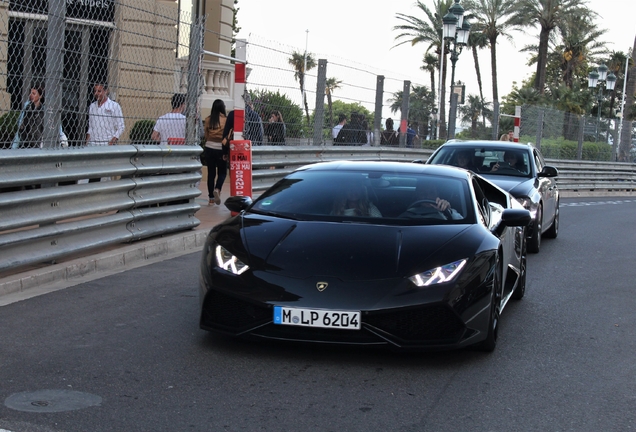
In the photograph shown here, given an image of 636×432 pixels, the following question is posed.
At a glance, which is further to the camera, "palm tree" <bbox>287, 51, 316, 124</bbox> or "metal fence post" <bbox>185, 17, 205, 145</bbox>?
"palm tree" <bbox>287, 51, 316, 124</bbox>

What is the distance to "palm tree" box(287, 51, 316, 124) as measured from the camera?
13.9 meters

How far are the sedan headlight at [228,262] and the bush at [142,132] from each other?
4693mm

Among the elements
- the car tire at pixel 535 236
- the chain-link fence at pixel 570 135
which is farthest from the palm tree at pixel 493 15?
the car tire at pixel 535 236

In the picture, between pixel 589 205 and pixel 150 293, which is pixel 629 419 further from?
pixel 589 205

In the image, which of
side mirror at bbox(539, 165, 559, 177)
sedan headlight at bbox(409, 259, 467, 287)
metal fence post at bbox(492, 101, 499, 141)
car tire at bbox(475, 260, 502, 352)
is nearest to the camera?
sedan headlight at bbox(409, 259, 467, 287)

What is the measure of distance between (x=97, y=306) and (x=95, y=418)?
275 cm

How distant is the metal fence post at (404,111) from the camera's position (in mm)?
19719

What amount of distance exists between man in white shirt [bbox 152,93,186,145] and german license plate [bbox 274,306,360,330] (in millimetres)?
6067

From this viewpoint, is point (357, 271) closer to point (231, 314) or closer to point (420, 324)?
point (420, 324)

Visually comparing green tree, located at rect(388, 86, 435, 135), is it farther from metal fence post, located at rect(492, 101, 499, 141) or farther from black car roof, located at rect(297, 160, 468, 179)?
black car roof, located at rect(297, 160, 468, 179)

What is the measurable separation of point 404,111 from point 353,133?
306 cm

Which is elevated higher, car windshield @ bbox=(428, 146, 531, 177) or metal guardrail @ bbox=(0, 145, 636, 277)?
car windshield @ bbox=(428, 146, 531, 177)

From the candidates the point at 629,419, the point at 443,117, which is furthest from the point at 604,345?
the point at 443,117

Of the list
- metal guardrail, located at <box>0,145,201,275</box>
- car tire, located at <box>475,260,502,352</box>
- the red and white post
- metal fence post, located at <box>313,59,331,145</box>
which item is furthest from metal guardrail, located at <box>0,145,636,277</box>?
metal fence post, located at <box>313,59,331,145</box>
